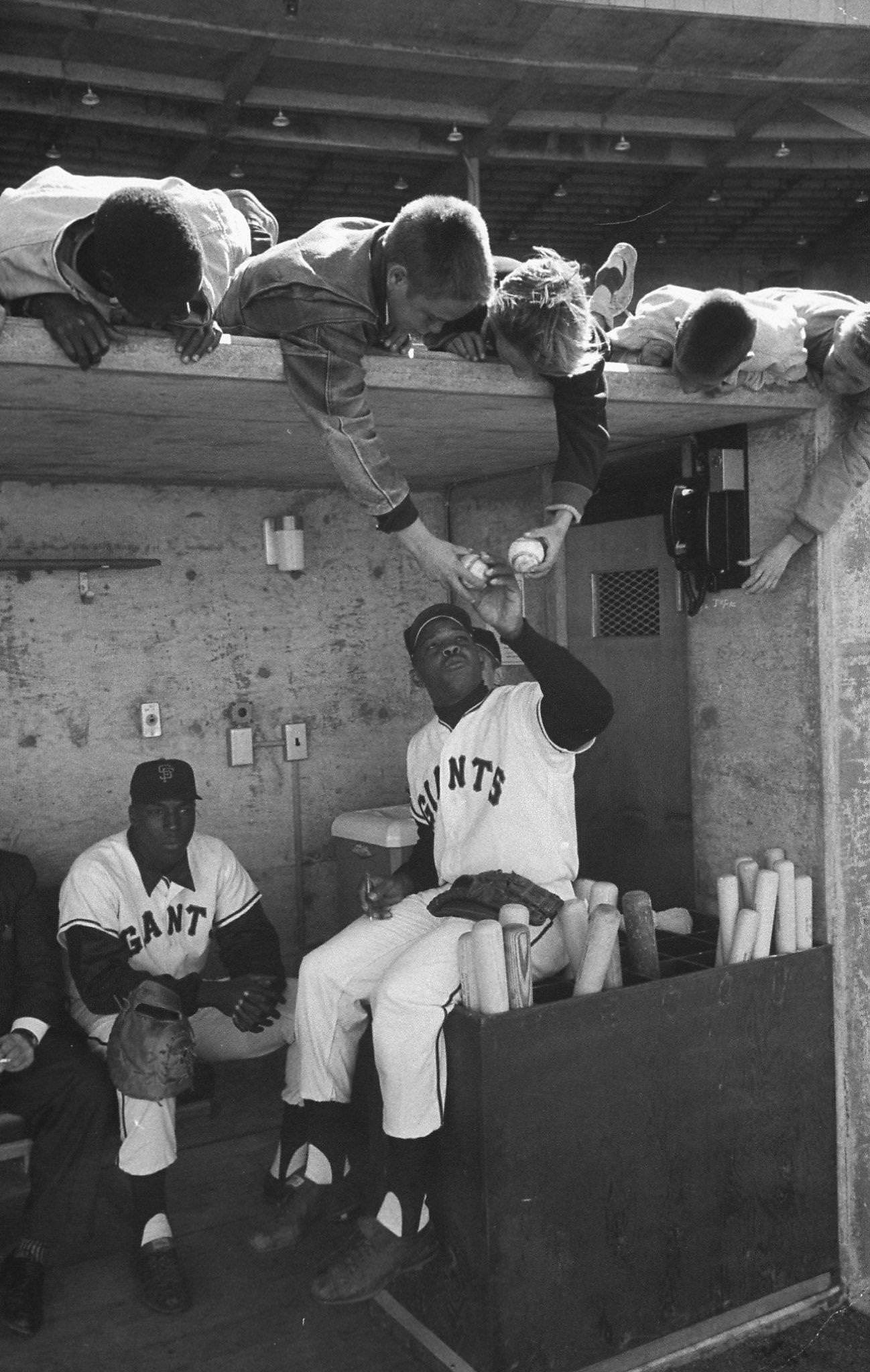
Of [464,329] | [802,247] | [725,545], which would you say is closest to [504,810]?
[725,545]

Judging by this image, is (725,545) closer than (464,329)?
No

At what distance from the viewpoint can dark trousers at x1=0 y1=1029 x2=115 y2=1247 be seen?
3.31 meters

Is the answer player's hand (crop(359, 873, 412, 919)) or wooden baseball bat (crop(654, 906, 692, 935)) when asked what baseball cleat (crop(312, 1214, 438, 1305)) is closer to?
player's hand (crop(359, 873, 412, 919))

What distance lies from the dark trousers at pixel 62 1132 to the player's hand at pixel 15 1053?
8 cm

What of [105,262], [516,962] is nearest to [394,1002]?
[516,962]

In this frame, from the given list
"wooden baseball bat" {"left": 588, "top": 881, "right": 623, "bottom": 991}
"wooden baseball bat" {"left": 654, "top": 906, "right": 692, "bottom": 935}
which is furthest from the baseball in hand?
"wooden baseball bat" {"left": 654, "top": 906, "right": 692, "bottom": 935}

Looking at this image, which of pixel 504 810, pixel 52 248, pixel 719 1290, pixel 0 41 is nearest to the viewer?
pixel 52 248

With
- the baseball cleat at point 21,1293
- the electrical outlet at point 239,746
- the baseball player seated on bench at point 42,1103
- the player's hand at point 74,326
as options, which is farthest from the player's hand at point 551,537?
the baseball cleat at point 21,1293

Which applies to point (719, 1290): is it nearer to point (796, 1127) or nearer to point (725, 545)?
point (796, 1127)

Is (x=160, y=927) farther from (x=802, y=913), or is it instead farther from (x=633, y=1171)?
(x=802, y=913)

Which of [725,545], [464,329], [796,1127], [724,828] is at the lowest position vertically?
[796,1127]

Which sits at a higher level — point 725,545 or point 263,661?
point 725,545

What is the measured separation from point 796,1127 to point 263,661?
8.63 feet

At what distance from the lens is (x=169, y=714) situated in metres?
4.65
